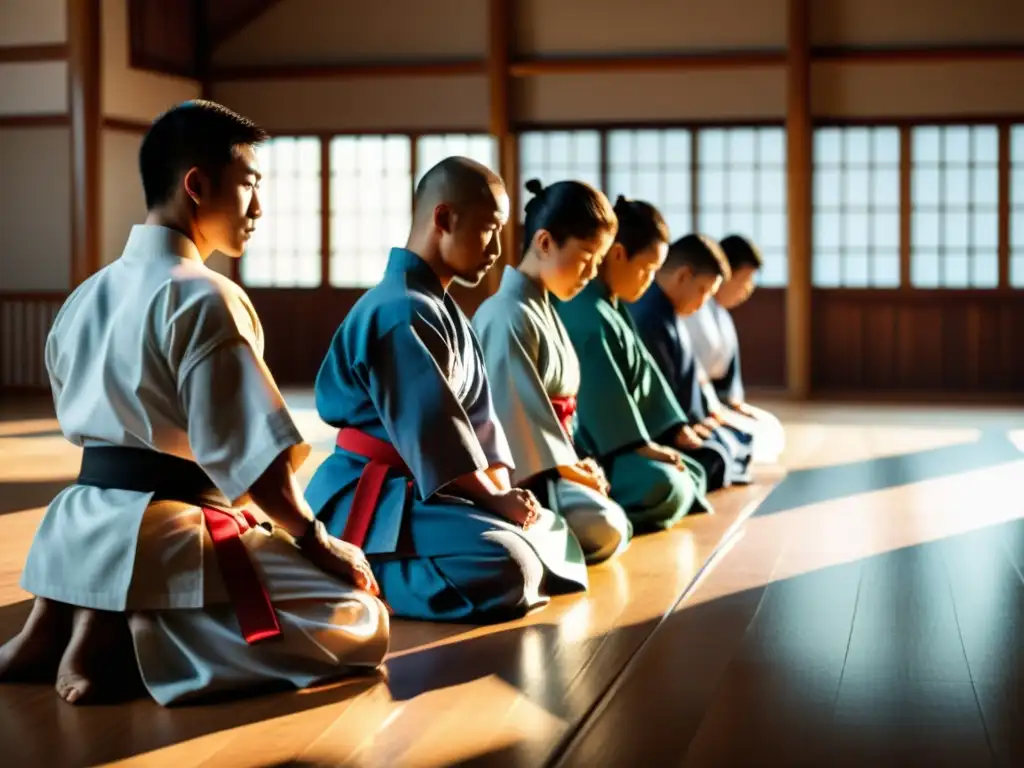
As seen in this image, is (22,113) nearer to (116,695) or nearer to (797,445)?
(797,445)

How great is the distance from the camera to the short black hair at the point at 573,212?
3.65 metres

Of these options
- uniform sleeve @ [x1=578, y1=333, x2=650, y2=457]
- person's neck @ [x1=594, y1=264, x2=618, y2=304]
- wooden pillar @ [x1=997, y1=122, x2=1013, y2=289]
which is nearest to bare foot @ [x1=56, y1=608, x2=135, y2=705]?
uniform sleeve @ [x1=578, y1=333, x2=650, y2=457]

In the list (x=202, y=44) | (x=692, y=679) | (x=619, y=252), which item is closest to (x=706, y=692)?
(x=692, y=679)

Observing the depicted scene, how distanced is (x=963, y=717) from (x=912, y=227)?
329 inches

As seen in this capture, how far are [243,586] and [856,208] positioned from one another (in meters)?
8.53

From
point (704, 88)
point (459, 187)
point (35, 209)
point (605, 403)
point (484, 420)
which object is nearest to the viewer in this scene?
point (459, 187)

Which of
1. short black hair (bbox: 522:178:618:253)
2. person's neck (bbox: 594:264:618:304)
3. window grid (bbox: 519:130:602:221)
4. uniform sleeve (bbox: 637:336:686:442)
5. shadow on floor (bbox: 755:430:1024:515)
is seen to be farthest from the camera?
window grid (bbox: 519:130:602:221)

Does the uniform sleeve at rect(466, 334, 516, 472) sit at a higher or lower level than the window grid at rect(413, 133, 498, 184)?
lower

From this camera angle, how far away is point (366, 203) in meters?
10.9

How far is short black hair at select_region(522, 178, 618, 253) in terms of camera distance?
144 inches

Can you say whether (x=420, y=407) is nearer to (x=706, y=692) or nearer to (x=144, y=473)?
(x=144, y=473)

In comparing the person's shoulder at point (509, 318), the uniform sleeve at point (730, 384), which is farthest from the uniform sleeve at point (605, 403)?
the uniform sleeve at point (730, 384)

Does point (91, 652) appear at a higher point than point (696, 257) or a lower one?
lower

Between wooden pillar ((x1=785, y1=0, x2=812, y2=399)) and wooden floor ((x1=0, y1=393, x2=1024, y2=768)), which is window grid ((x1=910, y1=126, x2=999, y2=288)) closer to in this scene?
wooden pillar ((x1=785, y1=0, x2=812, y2=399))
